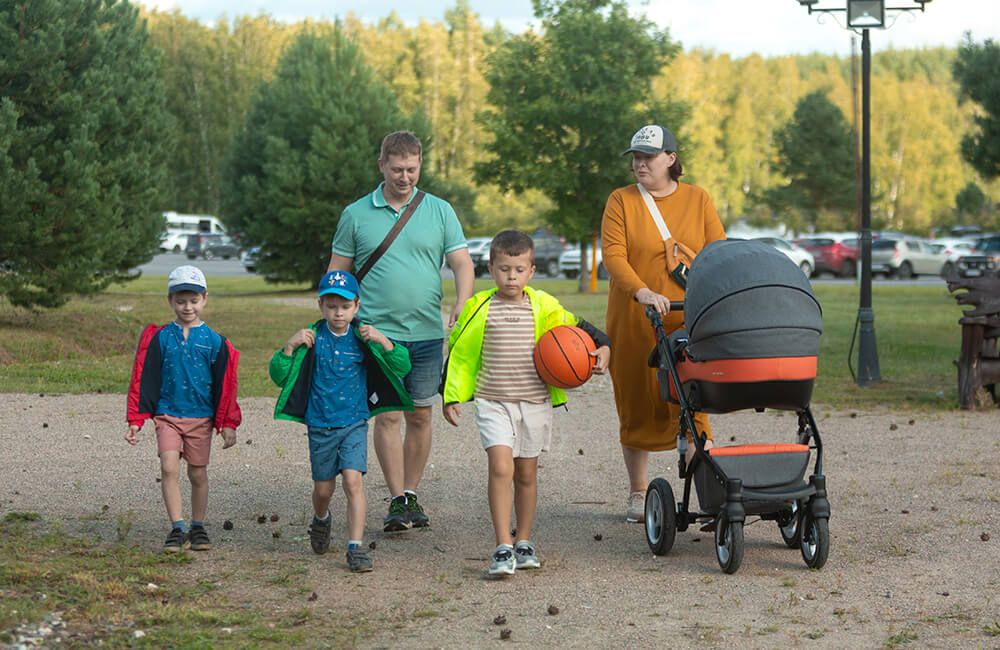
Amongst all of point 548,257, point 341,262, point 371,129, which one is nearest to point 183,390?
point 341,262

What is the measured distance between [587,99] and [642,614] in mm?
38028

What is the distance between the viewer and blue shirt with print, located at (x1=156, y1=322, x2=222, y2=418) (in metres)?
7.08

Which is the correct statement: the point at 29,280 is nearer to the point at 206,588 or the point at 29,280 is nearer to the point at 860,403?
the point at 860,403

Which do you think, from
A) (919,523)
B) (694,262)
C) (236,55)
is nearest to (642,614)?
(694,262)

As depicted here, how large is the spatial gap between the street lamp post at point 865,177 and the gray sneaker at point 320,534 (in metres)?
9.62

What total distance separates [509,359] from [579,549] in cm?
116

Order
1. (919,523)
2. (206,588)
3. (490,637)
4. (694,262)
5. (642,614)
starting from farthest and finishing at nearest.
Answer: (919,523) < (694,262) < (206,588) < (642,614) < (490,637)

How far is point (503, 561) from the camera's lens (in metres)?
6.52

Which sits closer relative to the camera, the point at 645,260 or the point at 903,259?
the point at 645,260

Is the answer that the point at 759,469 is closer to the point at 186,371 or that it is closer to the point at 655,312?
the point at 655,312

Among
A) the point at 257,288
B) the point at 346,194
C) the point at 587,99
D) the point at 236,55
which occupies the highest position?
the point at 236,55

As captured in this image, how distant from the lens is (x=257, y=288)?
41.9 m

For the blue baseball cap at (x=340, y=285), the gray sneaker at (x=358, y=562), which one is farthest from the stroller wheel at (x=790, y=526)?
the blue baseball cap at (x=340, y=285)

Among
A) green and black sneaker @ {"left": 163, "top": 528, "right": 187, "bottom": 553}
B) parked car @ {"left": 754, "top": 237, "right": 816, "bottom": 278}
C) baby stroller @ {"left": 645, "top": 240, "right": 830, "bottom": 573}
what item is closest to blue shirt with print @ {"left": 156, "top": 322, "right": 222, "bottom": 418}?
green and black sneaker @ {"left": 163, "top": 528, "right": 187, "bottom": 553}
